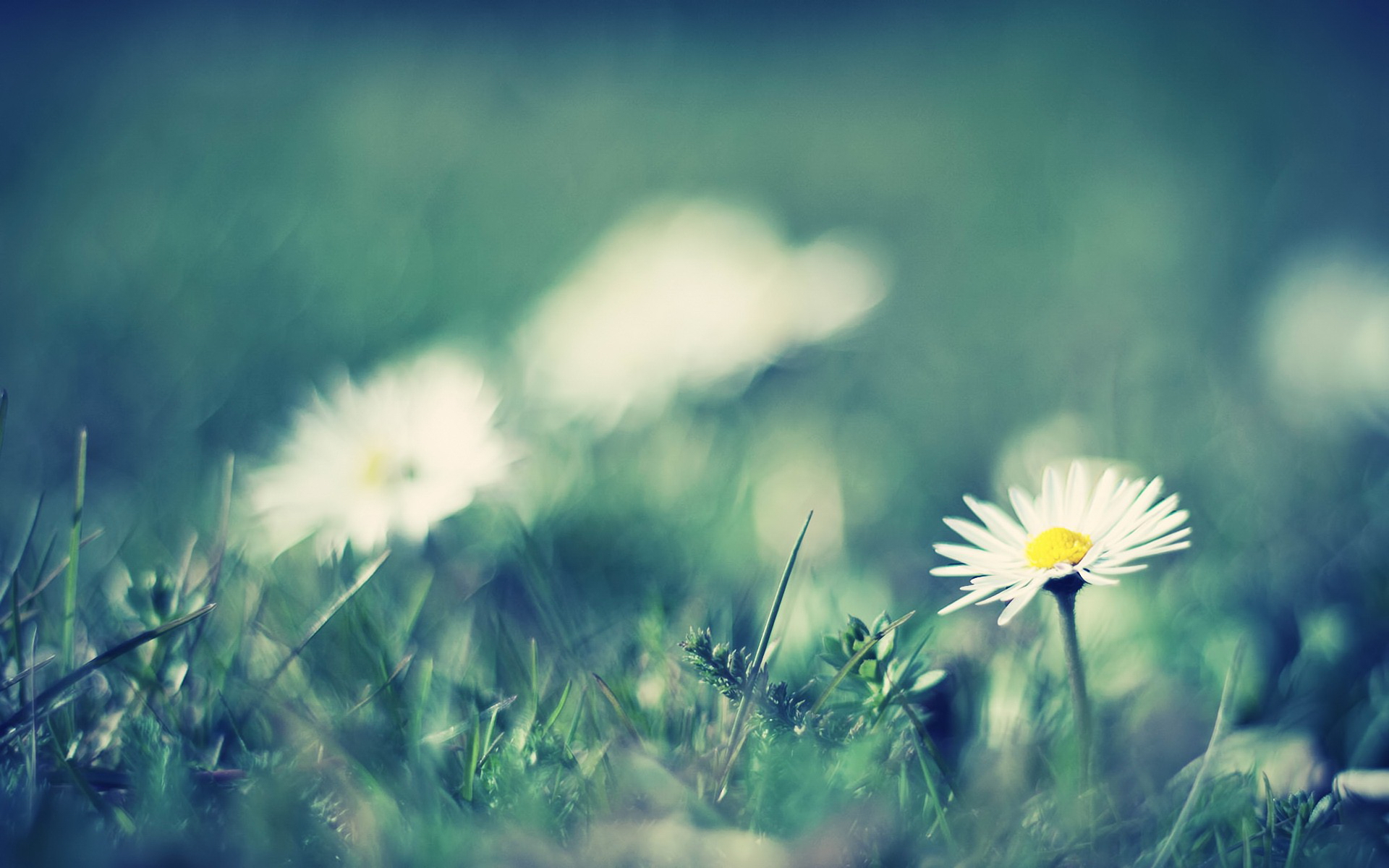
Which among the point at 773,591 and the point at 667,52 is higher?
the point at 667,52

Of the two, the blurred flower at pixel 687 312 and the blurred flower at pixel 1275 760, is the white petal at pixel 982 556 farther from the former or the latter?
the blurred flower at pixel 687 312

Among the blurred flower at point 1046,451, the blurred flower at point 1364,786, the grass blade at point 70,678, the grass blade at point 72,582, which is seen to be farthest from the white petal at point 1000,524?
the grass blade at point 72,582

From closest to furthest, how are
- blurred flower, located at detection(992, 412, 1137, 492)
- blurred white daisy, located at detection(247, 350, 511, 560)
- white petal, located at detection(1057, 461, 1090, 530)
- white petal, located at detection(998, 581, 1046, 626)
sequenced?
white petal, located at detection(998, 581, 1046, 626) < white petal, located at detection(1057, 461, 1090, 530) < blurred white daisy, located at detection(247, 350, 511, 560) < blurred flower, located at detection(992, 412, 1137, 492)

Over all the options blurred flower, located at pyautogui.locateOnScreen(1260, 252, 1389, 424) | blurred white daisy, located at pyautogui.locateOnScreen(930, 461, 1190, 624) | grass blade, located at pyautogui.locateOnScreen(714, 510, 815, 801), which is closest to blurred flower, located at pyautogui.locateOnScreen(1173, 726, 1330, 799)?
blurred white daisy, located at pyautogui.locateOnScreen(930, 461, 1190, 624)

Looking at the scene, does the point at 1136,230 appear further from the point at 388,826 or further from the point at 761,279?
the point at 388,826

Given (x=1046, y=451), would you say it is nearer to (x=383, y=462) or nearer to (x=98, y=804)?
(x=383, y=462)

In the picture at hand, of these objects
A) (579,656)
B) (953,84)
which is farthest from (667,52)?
(579,656)

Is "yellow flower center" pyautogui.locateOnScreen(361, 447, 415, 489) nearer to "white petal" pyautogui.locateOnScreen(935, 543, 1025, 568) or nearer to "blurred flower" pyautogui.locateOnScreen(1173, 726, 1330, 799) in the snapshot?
"white petal" pyautogui.locateOnScreen(935, 543, 1025, 568)
